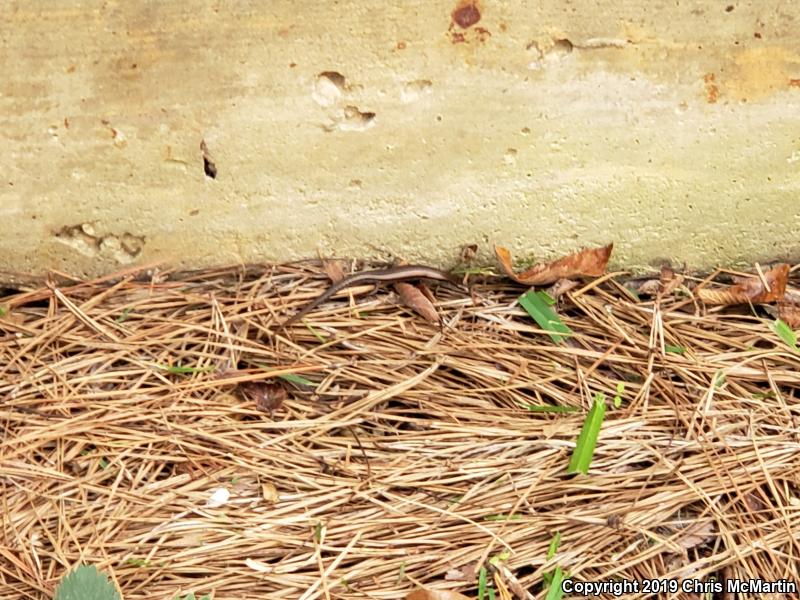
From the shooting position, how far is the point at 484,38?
1827 millimetres

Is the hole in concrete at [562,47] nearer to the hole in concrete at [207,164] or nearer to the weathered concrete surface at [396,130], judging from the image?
the weathered concrete surface at [396,130]

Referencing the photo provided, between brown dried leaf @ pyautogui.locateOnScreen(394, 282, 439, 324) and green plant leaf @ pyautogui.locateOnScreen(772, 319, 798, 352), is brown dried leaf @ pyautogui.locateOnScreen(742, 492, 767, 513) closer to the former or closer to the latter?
green plant leaf @ pyautogui.locateOnScreen(772, 319, 798, 352)

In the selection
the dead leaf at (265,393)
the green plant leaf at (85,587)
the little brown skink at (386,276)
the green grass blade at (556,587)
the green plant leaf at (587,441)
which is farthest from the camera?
the little brown skink at (386,276)

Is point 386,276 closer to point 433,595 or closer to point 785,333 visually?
point 433,595

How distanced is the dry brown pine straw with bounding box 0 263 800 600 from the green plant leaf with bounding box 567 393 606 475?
31mm

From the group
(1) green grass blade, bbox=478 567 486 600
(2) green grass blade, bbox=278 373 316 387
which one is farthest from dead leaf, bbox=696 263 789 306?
(2) green grass blade, bbox=278 373 316 387

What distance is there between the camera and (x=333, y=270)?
202 centimetres

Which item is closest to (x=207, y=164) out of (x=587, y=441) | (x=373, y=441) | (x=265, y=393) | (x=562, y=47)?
(x=265, y=393)

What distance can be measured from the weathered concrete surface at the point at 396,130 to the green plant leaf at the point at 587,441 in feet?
1.49

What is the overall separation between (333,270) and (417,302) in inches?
9.1

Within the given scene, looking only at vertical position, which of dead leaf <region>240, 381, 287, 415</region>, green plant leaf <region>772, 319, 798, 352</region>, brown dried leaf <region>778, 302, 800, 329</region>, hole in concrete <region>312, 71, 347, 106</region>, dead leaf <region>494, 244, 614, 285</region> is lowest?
dead leaf <region>240, 381, 287, 415</region>

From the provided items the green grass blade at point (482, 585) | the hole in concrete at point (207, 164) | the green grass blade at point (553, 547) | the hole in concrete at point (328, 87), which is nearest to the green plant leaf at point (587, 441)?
the green grass blade at point (553, 547)

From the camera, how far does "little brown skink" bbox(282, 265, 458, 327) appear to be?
1.98m

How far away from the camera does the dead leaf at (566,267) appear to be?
202cm
